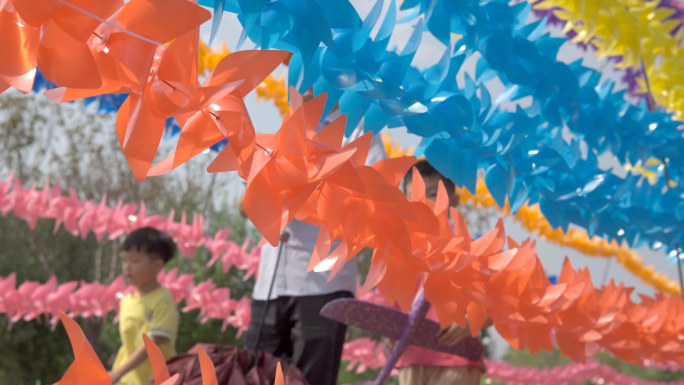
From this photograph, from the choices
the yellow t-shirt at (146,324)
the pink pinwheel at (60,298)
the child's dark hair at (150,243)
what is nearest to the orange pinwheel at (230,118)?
the yellow t-shirt at (146,324)

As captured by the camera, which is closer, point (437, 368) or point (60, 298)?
point (437, 368)

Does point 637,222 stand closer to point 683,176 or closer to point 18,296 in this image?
point 683,176

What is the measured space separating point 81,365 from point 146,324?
188cm

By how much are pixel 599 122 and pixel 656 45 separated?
1.78ft

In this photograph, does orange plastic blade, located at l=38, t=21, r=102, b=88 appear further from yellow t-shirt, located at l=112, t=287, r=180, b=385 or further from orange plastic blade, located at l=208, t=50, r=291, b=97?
yellow t-shirt, located at l=112, t=287, r=180, b=385

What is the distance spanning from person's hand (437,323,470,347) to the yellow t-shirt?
1.17 metres

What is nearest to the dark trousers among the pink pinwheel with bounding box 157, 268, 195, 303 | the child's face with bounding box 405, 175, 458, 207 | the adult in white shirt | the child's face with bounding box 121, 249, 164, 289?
Answer: the adult in white shirt

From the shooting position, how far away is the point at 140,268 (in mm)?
2691

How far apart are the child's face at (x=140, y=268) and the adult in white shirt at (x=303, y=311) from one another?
35.2 inches

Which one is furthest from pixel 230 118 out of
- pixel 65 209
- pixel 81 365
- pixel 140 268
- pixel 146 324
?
pixel 65 209

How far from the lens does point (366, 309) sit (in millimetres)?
1363

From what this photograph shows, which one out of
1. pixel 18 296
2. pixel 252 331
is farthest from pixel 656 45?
pixel 18 296

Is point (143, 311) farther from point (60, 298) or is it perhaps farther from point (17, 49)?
point (17, 49)

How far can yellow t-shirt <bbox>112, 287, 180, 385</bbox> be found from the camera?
236 cm
